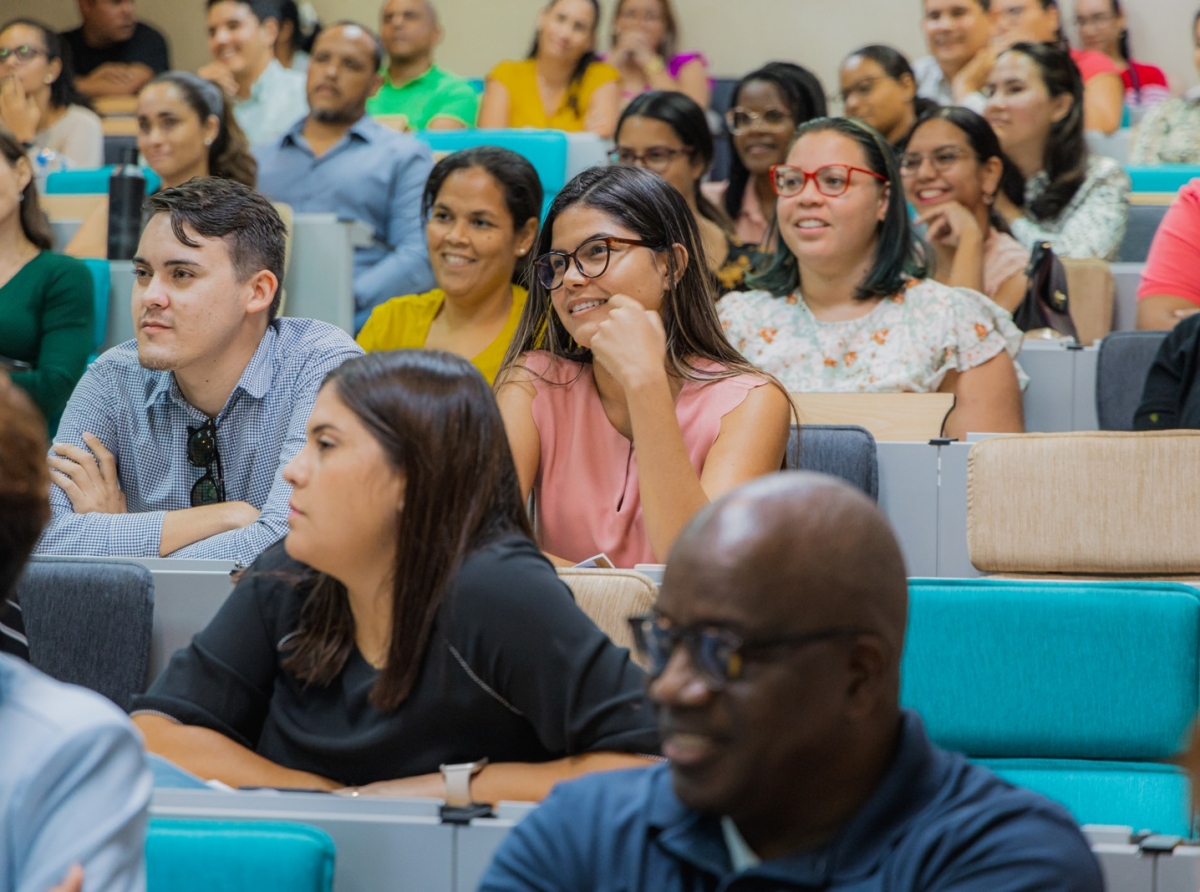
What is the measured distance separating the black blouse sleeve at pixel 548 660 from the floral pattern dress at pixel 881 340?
1.47m

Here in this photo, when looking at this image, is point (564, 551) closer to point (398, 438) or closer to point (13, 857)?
point (398, 438)

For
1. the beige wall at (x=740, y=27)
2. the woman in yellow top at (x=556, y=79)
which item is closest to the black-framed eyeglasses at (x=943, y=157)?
the woman in yellow top at (x=556, y=79)

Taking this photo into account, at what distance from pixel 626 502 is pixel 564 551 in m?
0.12

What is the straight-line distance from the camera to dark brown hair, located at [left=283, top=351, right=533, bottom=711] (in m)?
1.42

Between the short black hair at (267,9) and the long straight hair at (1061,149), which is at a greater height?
the short black hair at (267,9)

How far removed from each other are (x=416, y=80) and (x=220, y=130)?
2.05 metres

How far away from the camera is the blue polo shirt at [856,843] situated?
2.96ft

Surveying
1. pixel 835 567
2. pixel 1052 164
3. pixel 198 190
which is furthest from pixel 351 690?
pixel 1052 164

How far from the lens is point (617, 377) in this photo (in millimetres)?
2062

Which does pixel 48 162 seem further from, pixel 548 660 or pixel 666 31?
pixel 548 660

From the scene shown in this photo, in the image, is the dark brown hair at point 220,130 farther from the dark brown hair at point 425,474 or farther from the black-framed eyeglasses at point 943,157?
the dark brown hair at point 425,474

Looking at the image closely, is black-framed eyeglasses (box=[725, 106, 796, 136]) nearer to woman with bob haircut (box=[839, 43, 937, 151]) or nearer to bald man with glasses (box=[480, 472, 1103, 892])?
woman with bob haircut (box=[839, 43, 937, 151])

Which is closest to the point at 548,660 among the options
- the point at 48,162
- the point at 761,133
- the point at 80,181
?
the point at 761,133

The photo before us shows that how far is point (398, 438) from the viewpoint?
1.43 meters
